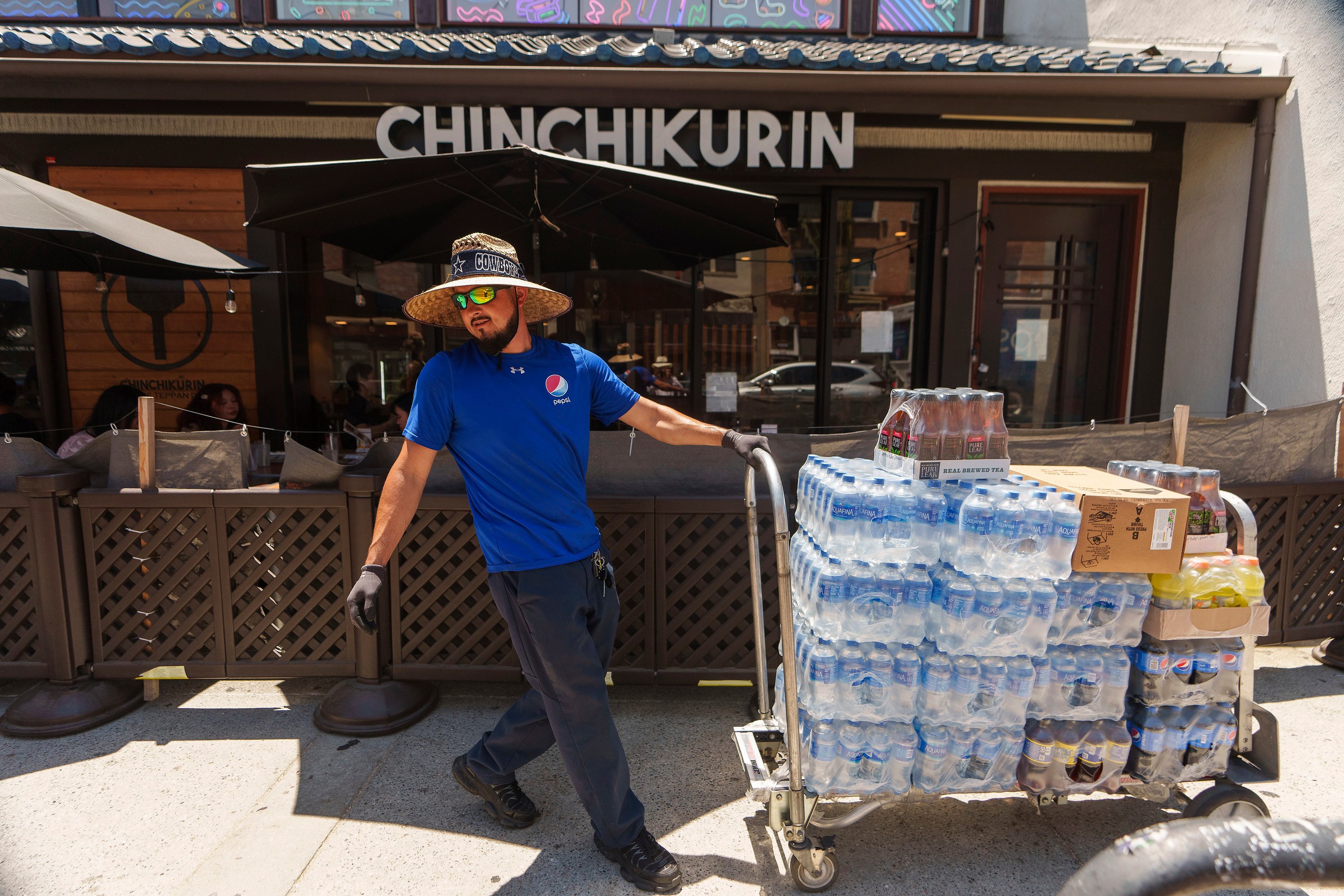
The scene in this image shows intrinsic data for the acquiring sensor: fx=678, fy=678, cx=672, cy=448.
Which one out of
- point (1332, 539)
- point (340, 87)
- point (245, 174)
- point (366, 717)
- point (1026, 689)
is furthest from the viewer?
point (245, 174)

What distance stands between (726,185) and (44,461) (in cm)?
518

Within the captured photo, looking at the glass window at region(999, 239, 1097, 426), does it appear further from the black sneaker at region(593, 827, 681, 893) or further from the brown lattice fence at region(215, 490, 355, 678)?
the brown lattice fence at region(215, 490, 355, 678)

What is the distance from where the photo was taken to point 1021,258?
21.5ft

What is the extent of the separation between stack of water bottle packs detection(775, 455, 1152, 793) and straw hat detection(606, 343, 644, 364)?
169 inches

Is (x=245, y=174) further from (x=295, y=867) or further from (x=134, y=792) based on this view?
(x=295, y=867)

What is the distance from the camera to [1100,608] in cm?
241

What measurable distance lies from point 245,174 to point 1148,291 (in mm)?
8362

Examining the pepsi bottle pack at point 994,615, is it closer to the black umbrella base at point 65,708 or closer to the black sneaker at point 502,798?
the black sneaker at point 502,798

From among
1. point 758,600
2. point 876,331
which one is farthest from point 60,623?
point 876,331

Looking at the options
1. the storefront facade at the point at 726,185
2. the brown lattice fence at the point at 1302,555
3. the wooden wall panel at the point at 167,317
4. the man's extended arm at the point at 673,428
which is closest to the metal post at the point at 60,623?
the storefront facade at the point at 726,185

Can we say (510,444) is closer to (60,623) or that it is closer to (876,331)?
(60,623)

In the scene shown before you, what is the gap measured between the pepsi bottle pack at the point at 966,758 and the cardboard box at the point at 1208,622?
62 centimetres

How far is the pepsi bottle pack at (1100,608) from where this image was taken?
2379 mm

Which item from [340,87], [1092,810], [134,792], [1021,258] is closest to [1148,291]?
[1021,258]
